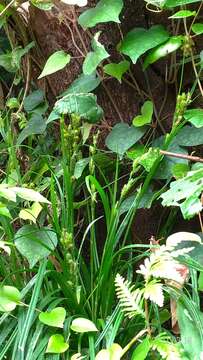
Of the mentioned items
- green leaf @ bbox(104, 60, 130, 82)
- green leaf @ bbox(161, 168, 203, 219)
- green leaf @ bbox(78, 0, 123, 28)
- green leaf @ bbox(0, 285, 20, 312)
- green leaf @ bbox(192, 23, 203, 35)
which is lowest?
green leaf @ bbox(0, 285, 20, 312)

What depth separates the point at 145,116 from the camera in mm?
1350

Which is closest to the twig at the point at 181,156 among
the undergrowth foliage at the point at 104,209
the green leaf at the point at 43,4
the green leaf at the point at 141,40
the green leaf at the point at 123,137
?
the undergrowth foliage at the point at 104,209

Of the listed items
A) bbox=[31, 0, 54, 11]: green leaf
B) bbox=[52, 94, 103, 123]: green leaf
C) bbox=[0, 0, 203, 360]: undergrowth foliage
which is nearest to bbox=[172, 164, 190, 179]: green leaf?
bbox=[0, 0, 203, 360]: undergrowth foliage

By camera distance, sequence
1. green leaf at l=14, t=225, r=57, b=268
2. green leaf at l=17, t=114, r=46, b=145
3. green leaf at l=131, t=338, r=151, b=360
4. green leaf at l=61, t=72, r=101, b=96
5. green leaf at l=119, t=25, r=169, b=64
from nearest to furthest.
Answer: green leaf at l=131, t=338, r=151, b=360
green leaf at l=14, t=225, r=57, b=268
green leaf at l=119, t=25, r=169, b=64
green leaf at l=61, t=72, r=101, b=96
green leaf at l=17, t=114, r=46, b=145

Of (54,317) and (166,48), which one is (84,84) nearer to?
(166,48)

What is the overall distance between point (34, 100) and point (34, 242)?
58 cm

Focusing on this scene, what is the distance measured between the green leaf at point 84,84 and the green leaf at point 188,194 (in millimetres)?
395

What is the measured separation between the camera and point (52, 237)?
1.19 metres

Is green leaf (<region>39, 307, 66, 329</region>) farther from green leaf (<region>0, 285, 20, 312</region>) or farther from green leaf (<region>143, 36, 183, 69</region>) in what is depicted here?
green leaf (<region>143, 36, 183, 69</region>)

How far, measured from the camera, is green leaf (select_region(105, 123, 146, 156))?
52.4 inches

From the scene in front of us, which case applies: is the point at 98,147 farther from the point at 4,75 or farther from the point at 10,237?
the point at 4,75

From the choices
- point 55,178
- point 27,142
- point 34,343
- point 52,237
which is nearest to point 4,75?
point 27,142

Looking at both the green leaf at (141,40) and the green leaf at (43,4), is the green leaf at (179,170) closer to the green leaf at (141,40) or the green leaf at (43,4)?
the green leaf at (141,40)

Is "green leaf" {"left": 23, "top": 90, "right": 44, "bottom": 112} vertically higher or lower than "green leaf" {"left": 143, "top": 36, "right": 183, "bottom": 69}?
lower
